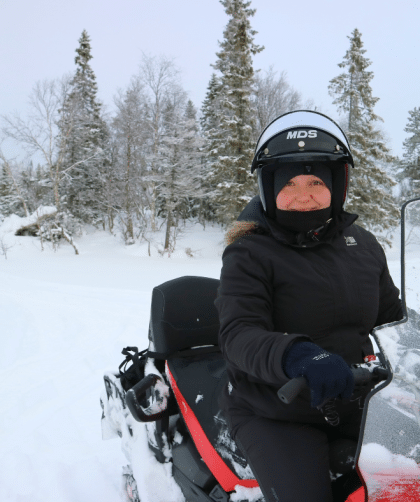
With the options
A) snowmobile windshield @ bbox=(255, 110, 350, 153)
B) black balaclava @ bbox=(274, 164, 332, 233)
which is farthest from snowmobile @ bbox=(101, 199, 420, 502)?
snowmobile windshield @ bbox=(255, 110, 350, 153)

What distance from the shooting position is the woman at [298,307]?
1.13 m

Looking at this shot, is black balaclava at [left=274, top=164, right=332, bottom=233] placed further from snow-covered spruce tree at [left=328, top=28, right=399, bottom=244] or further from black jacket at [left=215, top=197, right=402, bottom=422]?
snow-covered spruce tree at [left=328, top=28, right=399, bottom=244]

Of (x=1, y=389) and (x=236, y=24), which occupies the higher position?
(x=236, y=24)

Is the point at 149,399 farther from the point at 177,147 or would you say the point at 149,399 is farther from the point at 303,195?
the point at 177,147

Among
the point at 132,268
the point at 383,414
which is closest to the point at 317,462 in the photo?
the point at 383,414

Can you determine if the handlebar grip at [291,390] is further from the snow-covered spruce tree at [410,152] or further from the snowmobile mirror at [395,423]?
the snow-covered spruce tree at [410,152]

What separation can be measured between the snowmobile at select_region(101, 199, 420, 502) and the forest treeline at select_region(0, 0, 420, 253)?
11.8 metres

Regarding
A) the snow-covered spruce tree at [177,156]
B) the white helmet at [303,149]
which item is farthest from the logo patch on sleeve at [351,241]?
the snow-covered spruce tree at [177,156]

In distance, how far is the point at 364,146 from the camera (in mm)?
17156

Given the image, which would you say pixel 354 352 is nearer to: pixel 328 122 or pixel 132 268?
pixel 328 122

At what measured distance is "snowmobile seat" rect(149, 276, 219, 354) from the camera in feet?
6.99

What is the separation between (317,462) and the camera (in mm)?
1178

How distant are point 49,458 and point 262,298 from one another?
2266mm

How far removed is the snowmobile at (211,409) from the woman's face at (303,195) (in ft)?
1.34
